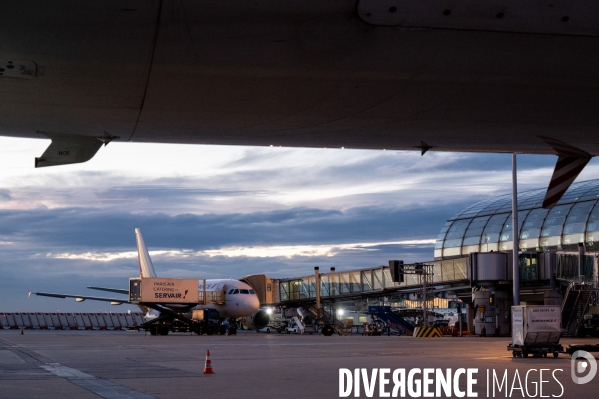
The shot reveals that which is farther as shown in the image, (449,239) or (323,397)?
(449,239)

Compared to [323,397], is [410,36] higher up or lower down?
higher up

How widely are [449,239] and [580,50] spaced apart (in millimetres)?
64297

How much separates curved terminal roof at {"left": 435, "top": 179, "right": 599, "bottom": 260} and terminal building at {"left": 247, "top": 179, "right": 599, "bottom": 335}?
8 cm

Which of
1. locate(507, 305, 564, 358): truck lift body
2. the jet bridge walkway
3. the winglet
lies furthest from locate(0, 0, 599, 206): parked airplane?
the jet bridge walkway

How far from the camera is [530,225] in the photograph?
60562mm

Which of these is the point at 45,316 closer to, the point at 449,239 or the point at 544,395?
the point at 449,239

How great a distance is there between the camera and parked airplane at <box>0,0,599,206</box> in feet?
17.9

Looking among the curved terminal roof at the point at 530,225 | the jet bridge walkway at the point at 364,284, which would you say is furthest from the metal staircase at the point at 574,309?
the curved terminal roof at the point at 530,225

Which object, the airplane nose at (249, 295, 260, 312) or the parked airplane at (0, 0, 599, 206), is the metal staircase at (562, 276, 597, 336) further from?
the parked airplane at (0, 0, 599, 206)

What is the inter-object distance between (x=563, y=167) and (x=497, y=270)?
41.2 metres

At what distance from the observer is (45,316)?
81188 millimetres

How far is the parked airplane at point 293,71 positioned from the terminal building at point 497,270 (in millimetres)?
33691

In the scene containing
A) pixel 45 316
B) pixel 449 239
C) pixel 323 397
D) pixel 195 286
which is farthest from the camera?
pixel 45 316

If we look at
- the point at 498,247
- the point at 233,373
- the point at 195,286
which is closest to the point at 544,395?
the point at 233,373
